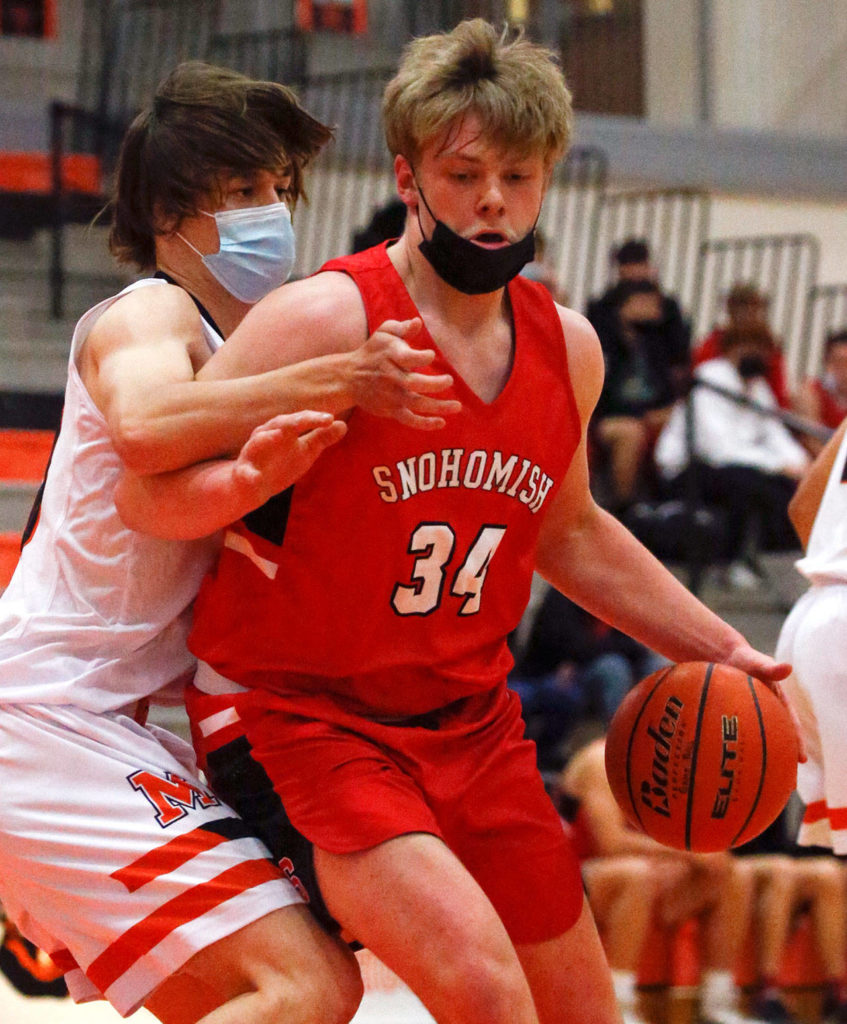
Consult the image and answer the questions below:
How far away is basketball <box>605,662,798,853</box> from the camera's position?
2.64 metres

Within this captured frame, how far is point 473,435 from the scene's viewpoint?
2393 mm

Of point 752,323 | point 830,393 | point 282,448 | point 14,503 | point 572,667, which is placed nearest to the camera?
point 282,448

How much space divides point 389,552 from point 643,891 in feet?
9.14

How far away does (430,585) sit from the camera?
242 cm

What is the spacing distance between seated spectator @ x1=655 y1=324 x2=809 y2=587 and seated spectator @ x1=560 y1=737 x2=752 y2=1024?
255 centimetres

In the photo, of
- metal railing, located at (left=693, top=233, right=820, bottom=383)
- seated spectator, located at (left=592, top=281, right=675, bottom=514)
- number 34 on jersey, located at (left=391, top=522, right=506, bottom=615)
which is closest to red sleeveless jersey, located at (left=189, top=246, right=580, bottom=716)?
number 34 on jersey, located at (left=391, top=522, right=506, bottom=615)

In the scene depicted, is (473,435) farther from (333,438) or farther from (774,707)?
(774,707)

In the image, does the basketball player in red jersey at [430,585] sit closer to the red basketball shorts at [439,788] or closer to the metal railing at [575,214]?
the red basketball shorts at [439,788]

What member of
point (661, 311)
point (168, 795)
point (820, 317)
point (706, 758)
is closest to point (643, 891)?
point (706, 758)

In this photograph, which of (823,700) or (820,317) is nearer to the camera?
(823,700)

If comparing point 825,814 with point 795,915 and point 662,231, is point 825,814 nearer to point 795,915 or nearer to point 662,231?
point 795,915

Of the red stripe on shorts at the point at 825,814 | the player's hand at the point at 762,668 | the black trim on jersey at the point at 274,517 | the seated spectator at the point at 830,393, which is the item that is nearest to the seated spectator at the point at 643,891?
the red stripe on shorts at the point at 825,814

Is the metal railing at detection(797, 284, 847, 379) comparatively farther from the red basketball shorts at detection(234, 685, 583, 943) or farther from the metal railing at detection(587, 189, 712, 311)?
the red basketball shorts at detection(234, 685, 583, 943)

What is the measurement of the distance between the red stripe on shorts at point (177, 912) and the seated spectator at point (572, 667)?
11.6ft
